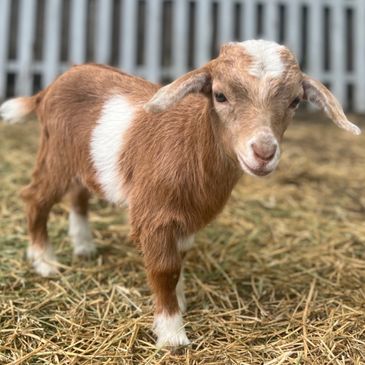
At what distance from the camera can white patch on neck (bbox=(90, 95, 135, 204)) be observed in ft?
9.25

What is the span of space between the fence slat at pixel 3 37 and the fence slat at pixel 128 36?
4.46 ft

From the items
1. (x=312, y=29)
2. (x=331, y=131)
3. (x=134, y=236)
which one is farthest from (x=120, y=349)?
(x=312, y=29)

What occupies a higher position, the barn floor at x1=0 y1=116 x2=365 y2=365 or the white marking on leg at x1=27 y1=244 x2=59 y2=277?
the white marking on leg at x1=27 y1=244 x2=59 y2=277

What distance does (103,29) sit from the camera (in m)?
6.67

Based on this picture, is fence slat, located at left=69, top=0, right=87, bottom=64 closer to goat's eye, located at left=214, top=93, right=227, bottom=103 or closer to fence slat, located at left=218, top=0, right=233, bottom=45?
fence slat, located at left=218, top=0, right=233, bottom=45

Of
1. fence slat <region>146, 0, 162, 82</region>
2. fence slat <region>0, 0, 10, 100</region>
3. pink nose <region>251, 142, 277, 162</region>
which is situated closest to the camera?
pink nose <region>251, 142, 277, 162</region>

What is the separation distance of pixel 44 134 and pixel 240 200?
1.80 m

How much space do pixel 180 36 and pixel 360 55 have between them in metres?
2.36

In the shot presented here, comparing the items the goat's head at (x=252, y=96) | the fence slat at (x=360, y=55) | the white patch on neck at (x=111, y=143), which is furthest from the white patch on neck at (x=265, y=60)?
the fence slat at (x=360, y=55)

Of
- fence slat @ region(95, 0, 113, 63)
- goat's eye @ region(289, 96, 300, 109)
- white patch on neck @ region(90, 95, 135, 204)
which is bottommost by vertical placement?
white patch on neck @ region(90, 95, 135, 204)

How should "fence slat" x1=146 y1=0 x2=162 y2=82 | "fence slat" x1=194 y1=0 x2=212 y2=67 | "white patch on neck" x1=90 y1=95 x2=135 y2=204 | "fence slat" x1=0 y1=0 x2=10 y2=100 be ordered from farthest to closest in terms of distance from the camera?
"fence slat" x1=194 y1=0 x2=212 y2=67 < "fence slat" x1=146 y1=0 x2=162 y2=82 < "fence slat" x1=0 y1=0 x2=10 y2=100 < "white patch on neck" x1=90 y1=95 x2=135 y2=204

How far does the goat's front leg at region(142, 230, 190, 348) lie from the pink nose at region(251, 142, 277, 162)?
0.65 metres

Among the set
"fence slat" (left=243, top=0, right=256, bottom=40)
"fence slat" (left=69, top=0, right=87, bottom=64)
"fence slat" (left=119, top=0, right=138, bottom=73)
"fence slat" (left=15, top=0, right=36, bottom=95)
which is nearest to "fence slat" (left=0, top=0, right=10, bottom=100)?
"fence slat" (left=15, top=0, right=36, bottom=95)

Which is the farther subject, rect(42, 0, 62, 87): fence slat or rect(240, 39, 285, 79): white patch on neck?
rect(42, 0, 62, 87): fence slat
